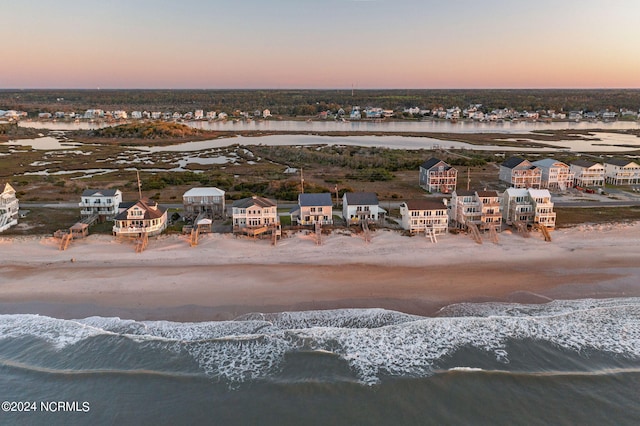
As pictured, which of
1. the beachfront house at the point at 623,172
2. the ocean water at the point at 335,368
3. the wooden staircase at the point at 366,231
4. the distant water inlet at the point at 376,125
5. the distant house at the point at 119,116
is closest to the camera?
the ocean water at the point at 335,368

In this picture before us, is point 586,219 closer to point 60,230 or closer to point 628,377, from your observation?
point 628,377

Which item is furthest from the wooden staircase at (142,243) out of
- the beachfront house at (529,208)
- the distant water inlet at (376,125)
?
the distant water inlet at (376,125)

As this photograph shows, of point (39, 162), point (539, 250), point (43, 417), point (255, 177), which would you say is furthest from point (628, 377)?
point (39, 162)

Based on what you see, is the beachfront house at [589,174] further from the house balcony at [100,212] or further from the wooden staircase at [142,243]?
the house balcony at [100,212]

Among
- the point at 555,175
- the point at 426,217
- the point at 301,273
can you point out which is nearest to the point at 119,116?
the point at 555,175

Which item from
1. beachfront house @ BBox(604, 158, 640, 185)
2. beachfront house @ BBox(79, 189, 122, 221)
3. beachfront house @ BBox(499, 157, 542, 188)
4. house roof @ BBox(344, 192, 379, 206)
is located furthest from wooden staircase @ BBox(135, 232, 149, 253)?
beachfront house @ BBox(604, 158, 640, 185)

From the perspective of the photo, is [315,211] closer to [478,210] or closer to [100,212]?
[478,210]
